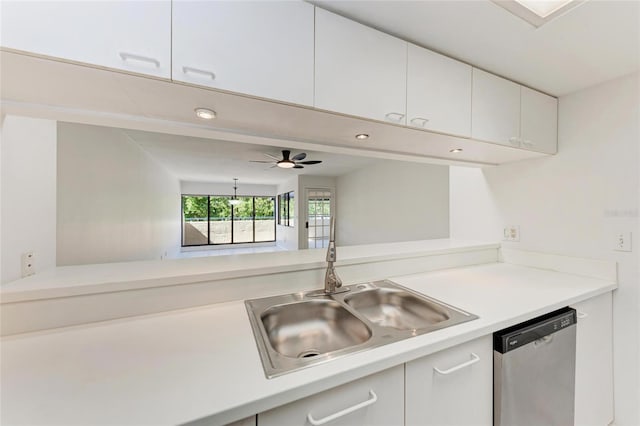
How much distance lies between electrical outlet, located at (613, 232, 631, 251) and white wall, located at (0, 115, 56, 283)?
3.00 m

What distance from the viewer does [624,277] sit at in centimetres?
141

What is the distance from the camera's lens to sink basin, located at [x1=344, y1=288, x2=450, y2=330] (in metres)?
1.23

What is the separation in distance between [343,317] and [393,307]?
369 mm

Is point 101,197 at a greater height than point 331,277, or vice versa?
point 101,197

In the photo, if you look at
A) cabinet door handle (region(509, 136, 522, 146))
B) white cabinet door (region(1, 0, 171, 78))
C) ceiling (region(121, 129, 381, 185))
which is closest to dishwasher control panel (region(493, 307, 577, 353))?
cabinet door handle (region(509, 136, 522, 146))

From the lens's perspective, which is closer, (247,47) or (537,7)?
(247,47)

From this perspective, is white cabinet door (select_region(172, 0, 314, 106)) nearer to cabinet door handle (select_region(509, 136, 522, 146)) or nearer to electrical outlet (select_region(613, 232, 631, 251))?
cabinet door handle (select_region(509, 136, 522, 146))

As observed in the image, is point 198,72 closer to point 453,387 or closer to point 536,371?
point 453,387

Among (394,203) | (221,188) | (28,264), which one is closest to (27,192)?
(28,264)

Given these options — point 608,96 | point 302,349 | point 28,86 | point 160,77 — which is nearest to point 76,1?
point 160,77

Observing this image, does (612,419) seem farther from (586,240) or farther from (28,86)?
(28,86)

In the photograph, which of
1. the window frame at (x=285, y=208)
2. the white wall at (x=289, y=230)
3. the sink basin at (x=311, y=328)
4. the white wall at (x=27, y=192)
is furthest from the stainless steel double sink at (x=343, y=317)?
the window frame at (x=285, y=208)

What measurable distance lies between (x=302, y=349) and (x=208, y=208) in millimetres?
8434

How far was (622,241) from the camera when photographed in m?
1.42
